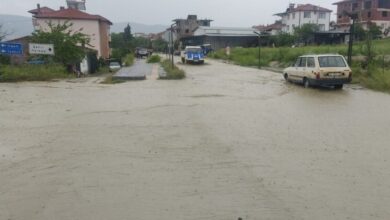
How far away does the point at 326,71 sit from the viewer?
16938mm

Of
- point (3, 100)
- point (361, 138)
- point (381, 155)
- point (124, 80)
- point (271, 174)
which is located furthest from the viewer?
point (124, 80)

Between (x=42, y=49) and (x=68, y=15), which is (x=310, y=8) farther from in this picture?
(x=42, y=49)

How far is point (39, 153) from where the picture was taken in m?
7.39

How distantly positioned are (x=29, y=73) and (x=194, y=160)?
1696 cm

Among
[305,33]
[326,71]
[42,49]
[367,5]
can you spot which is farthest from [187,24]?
[326,71]

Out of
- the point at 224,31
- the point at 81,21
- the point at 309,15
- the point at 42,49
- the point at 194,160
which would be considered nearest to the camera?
the point at 194,160

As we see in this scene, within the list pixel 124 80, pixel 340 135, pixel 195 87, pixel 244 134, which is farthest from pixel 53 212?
pixel 124 80

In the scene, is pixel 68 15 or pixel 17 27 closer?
pixel 68 15

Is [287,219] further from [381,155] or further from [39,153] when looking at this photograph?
[39,153]

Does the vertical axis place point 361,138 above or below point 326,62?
below

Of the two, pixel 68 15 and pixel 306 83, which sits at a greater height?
pixel 68 15

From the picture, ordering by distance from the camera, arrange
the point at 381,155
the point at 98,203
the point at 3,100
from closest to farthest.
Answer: the point at 98,203 < the point at 381,155 < the point at 3,100

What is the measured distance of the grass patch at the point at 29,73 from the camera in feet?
68.1

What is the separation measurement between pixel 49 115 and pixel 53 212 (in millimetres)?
7074
